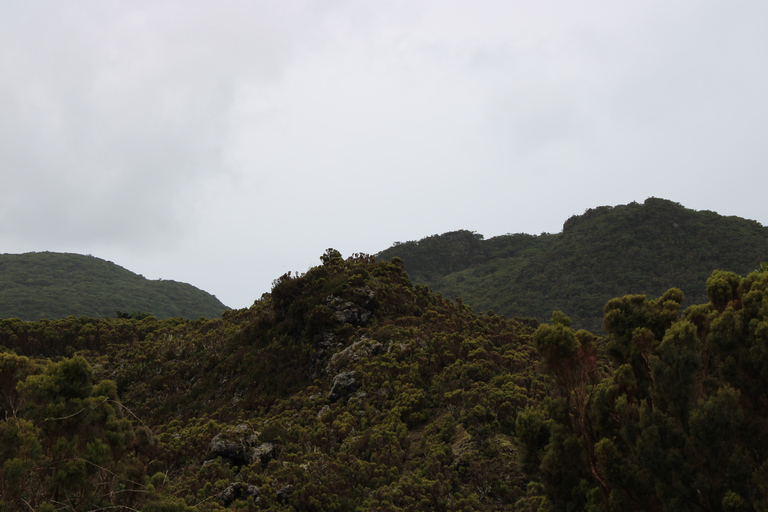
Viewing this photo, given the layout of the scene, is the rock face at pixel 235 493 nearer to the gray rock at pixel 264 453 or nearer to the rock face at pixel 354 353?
the gray rock at pixel 264 453

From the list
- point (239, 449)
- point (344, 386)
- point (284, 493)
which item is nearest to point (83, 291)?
point (344, 386)

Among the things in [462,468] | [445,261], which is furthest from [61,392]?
[445,261]

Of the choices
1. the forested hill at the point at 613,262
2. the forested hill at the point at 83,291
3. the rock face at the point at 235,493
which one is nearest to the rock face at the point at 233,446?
the rock face at the point at 235,493

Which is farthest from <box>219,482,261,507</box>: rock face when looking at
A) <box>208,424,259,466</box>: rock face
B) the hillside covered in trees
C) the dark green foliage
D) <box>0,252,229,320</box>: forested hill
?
<box>0,252,229,320</box>: forested hill

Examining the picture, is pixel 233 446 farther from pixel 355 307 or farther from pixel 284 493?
pixel 355 307

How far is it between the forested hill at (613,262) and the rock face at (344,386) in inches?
1651

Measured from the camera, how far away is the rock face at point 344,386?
16.3 meters

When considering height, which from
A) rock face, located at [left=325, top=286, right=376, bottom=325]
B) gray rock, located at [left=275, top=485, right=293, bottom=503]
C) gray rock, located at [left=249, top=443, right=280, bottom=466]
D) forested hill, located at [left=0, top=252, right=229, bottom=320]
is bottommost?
gray rock, located at [left=275, top=485, right=293, bottom=503]

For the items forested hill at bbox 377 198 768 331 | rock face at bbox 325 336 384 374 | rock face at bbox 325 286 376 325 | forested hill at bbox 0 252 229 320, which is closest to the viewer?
rock face at bbox 325 336 384 374

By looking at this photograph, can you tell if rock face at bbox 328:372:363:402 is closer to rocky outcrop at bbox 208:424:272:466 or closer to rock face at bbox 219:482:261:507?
rocky outcrop at bbox 208:424:272:466

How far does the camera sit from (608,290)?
59.2 meters

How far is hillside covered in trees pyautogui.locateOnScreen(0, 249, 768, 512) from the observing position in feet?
21.3

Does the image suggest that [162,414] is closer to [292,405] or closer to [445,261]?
[292,405]

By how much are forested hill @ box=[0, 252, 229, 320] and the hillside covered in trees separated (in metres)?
42.0
